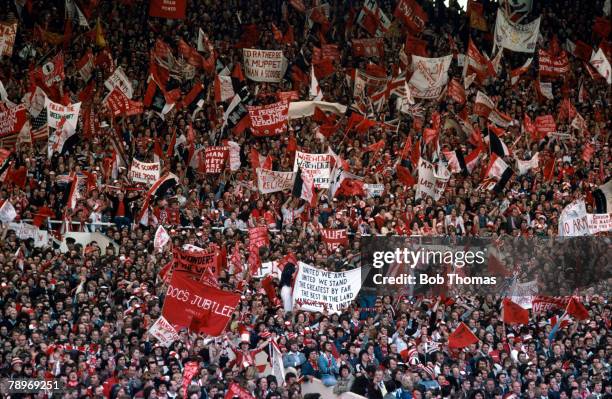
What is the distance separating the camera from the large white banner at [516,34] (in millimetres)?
32281

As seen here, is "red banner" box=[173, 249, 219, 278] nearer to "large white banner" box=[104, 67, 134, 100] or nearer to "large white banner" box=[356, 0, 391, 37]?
"large white banner" box=[104, 67, 134, 100]

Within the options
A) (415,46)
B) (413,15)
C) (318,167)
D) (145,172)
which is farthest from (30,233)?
(413,15)

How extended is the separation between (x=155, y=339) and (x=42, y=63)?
33.5 feet

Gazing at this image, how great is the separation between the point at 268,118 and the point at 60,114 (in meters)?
4.06

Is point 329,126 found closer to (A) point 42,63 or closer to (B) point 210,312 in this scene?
(A) point 42,63

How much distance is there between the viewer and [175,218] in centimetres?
2483

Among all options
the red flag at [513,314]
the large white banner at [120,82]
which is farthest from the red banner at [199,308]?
the large white banner at [120,82]

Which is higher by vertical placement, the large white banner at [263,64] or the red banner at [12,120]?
the large white banner at [263,64]

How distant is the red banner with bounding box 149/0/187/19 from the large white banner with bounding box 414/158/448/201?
7090mm

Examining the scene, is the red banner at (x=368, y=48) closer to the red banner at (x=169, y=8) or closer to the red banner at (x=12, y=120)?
the red banner at (x=169, y=8)

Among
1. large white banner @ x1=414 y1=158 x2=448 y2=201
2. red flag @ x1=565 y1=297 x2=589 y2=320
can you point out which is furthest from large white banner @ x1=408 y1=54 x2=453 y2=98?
red flag @ x1=565 y1=297 x2=589 y2=320

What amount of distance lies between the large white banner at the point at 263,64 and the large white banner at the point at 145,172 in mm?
5267

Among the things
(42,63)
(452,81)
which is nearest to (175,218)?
(42,63)

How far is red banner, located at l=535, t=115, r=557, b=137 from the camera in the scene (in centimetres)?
2961
